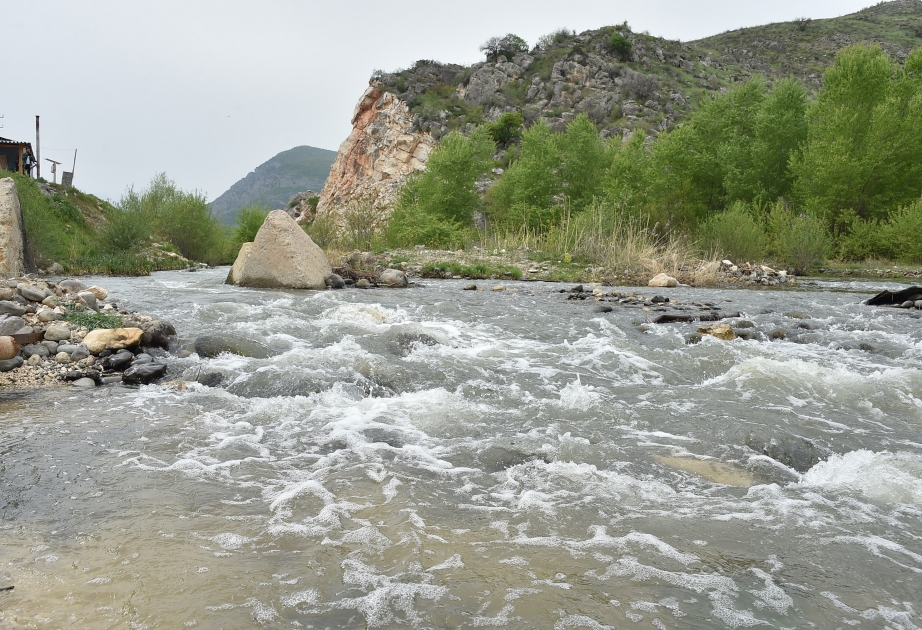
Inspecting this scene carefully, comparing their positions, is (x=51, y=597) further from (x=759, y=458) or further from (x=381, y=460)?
(x=759, y=458)

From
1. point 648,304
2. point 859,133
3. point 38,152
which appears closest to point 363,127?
point 38,152

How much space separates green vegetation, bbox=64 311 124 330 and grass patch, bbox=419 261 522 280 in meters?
11.4

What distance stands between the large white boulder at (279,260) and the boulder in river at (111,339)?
6478 mm

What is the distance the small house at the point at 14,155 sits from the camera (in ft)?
113

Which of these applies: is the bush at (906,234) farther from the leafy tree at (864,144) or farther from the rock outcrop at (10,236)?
the rock outcrop at (10,236)

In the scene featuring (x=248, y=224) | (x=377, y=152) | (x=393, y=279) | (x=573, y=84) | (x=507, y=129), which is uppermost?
(x=573, y=84)

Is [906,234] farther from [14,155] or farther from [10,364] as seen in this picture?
[14,155]

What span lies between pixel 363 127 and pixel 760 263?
5003 centimetres

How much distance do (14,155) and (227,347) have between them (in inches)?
1577

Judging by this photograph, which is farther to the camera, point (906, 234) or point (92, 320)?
point (906, 234)

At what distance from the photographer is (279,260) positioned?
496 inches

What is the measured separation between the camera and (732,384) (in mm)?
5375

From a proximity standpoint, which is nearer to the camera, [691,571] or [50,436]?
[691,571]

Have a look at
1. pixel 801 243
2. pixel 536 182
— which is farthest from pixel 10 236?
pixel 801 243
